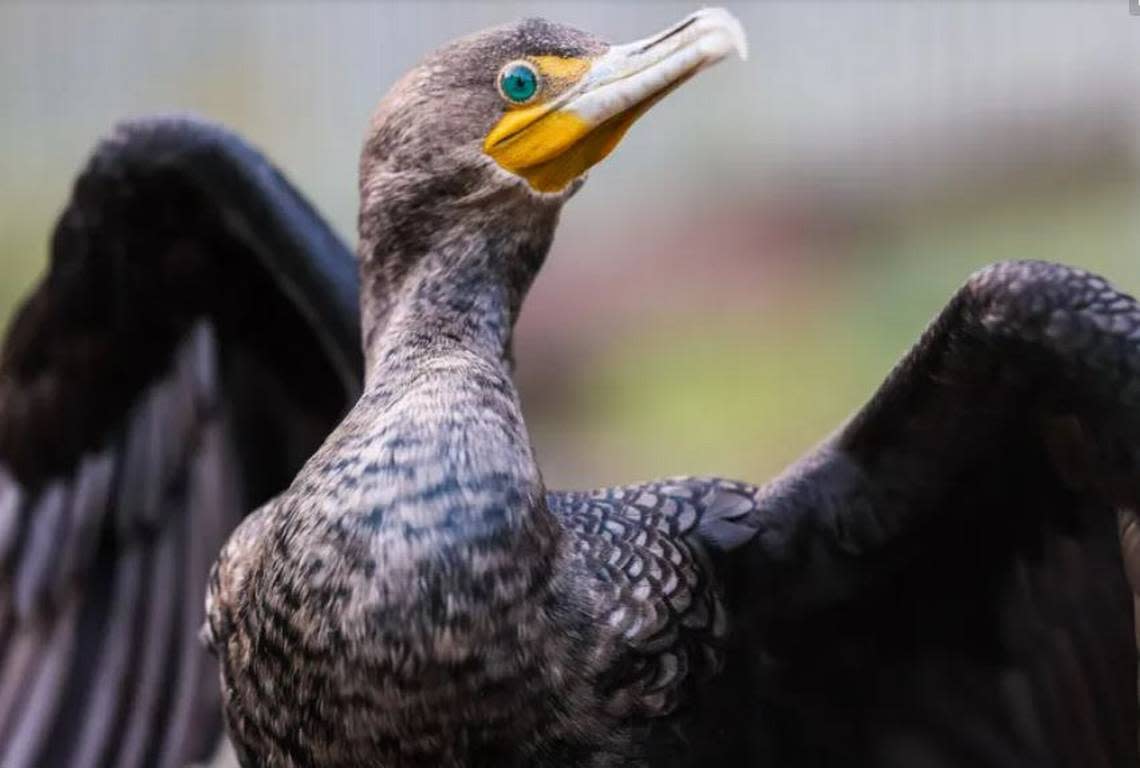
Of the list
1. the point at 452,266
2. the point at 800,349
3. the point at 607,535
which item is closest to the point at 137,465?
the point at 452,266

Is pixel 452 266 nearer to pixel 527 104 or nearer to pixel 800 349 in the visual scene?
pixel 527 104

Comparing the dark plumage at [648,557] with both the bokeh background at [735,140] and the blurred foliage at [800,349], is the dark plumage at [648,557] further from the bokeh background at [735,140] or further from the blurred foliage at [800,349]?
the bokeh background at [735,140]

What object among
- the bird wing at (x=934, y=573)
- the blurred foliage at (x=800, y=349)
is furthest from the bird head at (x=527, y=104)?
the blurred foliage at (x=800, y=349)

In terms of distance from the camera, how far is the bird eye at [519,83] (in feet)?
8.83

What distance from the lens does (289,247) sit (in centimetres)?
341

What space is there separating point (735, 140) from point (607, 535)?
576cm

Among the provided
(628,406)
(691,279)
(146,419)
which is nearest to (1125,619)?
(146,419)

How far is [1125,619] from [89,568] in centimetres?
202

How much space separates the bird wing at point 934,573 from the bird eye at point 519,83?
59 cm

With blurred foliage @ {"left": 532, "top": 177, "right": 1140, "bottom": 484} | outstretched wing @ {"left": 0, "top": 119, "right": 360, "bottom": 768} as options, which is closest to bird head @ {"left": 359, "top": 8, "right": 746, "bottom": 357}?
outstretched wing @ {"left": 0, "top": 119, "right": 360, "bottom": 768}

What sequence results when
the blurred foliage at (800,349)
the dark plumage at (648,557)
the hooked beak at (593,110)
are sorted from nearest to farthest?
the dark plumage at (648,557), the hooked beak at (593,110), the blurred foliage at (800,349)

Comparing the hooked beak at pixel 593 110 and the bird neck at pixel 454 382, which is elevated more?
the hooked beak at pixel 593 110

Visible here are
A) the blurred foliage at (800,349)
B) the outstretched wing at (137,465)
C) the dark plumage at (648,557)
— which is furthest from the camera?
the blurred foliage at (800,349)

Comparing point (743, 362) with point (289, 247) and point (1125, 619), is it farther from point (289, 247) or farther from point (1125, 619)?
point (1125, 619)
